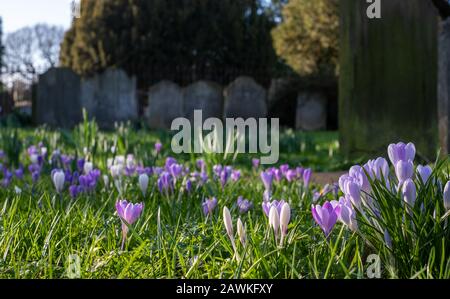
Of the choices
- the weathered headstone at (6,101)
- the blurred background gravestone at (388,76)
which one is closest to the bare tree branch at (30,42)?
the weathered headstone at (6,101)

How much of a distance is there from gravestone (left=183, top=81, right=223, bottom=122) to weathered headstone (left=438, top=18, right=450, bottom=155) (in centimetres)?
759

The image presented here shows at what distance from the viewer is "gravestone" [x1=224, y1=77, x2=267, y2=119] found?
1347cm

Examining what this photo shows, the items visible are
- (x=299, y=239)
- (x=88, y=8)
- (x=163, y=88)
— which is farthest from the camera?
(x=88, y=8)

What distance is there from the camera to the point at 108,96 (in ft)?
40.8

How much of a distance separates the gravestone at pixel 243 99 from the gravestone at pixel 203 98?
25cm

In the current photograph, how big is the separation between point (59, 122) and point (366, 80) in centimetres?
788

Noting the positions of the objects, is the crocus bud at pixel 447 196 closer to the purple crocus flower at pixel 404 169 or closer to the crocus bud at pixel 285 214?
the purple crocus flower at pixel 404 169

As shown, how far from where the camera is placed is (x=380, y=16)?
4.61 meters

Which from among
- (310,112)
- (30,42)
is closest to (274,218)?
(310,112)

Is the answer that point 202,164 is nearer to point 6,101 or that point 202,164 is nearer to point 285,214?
point 285,214

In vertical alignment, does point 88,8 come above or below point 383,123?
above

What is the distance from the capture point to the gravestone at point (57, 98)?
11133 mm
